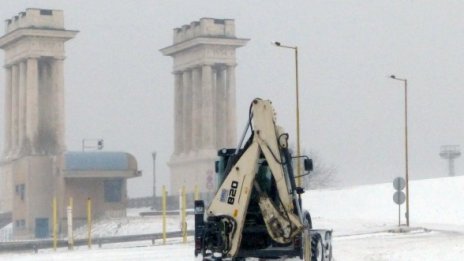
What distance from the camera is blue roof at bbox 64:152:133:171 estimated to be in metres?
102

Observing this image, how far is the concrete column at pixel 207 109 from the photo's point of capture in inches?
5285

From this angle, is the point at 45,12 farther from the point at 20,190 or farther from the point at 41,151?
the point at 20,190

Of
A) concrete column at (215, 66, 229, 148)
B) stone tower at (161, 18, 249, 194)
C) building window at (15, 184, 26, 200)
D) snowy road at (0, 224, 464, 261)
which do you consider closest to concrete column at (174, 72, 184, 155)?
stone tower at (161, 18, 249, 194)

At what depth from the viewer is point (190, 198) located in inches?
5015

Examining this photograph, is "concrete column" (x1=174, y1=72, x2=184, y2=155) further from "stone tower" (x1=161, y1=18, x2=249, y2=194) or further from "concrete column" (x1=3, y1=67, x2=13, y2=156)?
"concrete column" (x1=3, y1=67, x2=13, y2=156)

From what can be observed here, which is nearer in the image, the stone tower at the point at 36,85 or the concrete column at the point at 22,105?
the stone tower at the point at 36,85

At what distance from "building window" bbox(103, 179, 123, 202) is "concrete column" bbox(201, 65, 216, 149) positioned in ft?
99.9

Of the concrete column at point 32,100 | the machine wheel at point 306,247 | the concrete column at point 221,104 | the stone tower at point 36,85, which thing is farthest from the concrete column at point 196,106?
the machine wheel at point 306,247

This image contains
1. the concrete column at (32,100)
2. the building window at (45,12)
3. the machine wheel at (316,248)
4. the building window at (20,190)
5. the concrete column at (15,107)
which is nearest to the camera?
the machine wheel at (316,248)

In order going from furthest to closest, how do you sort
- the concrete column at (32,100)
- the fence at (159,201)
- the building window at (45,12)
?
1. the fence at (159,201)
2. the building window at (45,12)
3. the concrete column at (32,100)

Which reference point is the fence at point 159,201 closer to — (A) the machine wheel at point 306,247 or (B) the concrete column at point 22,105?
(B) the concrete column at point 22,105

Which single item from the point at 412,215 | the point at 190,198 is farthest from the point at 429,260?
the point at 190,198

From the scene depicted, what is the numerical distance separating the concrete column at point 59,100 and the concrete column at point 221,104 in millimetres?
17436

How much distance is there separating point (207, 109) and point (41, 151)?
19379 millimetres
